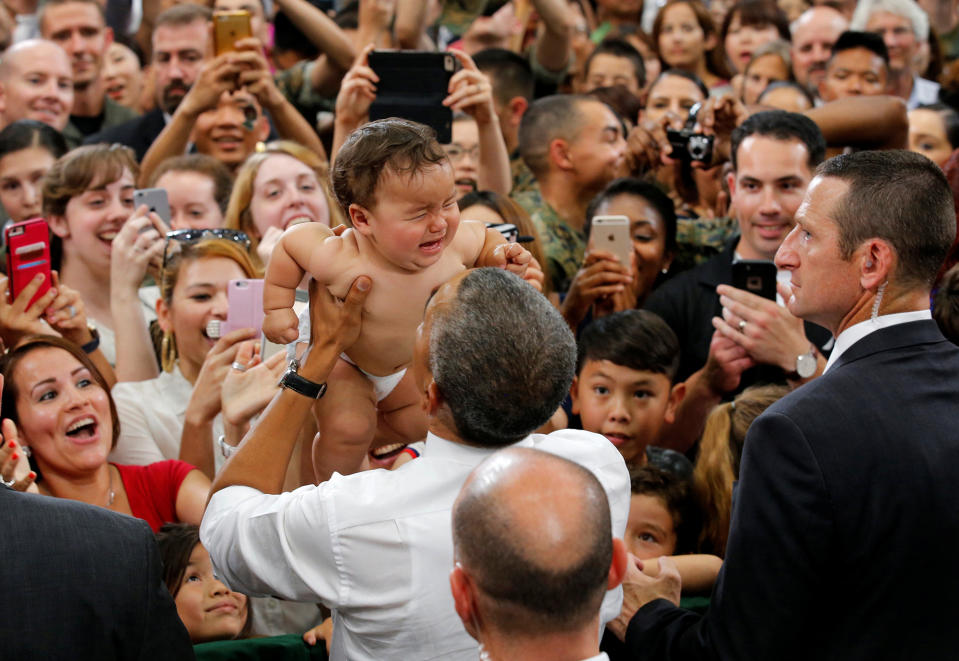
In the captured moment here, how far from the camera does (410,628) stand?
2105 millimetres

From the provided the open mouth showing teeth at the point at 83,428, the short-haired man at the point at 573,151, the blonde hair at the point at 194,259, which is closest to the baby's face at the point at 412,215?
the open mouth showing teeth at the point at 83,428

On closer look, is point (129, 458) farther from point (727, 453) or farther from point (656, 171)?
point (656, 171)

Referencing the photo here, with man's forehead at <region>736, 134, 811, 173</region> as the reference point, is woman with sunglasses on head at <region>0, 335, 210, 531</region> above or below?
below

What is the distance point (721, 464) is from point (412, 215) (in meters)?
1.26

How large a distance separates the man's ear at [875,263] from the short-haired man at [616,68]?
4.48 metres

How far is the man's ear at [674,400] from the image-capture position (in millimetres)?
3949

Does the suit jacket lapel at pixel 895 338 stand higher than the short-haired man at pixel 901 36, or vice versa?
the short-haired man at pixel 901 36

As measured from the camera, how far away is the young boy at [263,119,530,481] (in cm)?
262

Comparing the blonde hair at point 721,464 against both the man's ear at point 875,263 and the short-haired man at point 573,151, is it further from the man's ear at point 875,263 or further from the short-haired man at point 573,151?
the short-haired man at point 573,151

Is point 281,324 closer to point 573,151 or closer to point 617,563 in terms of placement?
point 617,563

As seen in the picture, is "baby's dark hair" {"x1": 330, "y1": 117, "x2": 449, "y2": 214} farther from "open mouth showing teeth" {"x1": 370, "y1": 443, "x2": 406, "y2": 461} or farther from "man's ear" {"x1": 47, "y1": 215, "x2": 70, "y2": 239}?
"man's ear" {"x1": 47, "y1": 215, "x2": 70, "y2": 239}

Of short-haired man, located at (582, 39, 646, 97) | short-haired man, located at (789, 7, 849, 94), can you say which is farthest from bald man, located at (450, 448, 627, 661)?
short-haired man, located at (789, 7, 849, 94)

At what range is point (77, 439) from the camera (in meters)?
3.30

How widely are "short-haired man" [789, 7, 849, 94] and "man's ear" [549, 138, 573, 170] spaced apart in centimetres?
208
